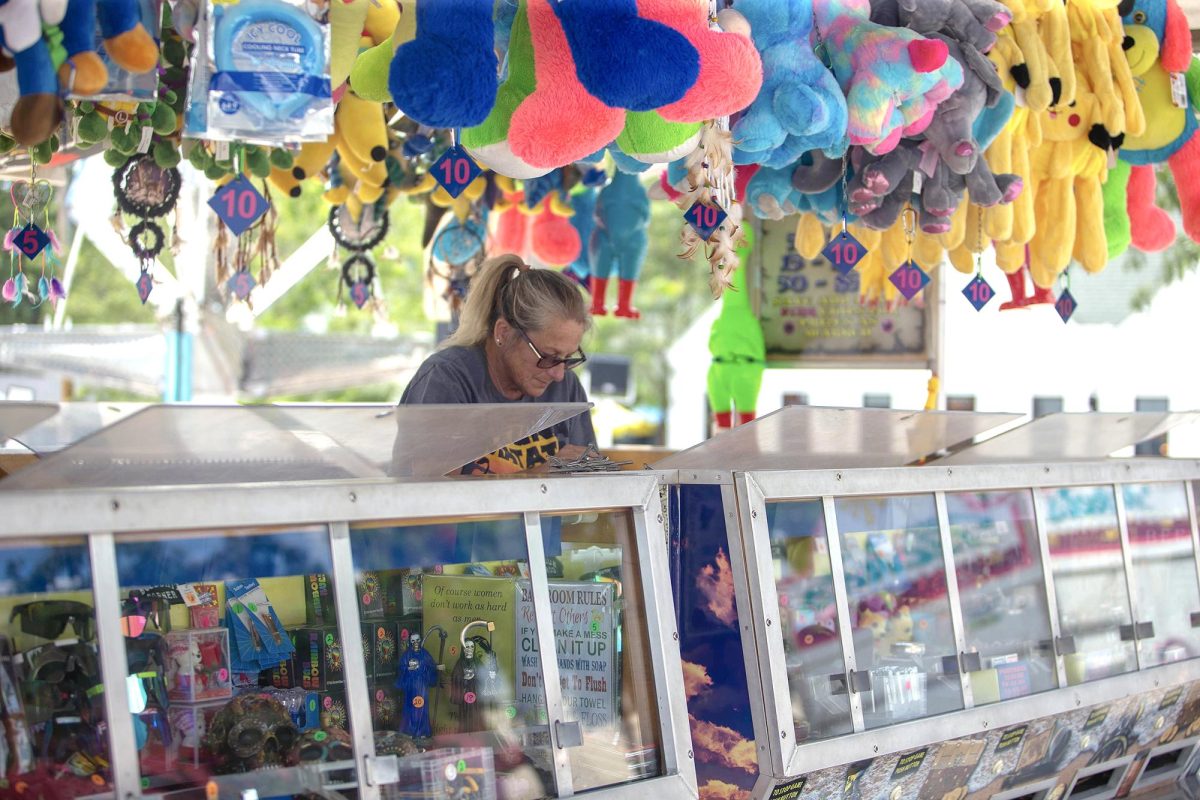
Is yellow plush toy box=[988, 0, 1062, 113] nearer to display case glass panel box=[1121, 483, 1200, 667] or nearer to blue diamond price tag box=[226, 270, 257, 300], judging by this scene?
display case glass panel box=[1121, 483, 1200, 667]

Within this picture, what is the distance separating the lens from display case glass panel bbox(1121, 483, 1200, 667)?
319cm

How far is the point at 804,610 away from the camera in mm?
2361

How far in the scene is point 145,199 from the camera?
3824 millimetres

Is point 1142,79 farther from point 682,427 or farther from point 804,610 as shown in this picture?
point 682,427

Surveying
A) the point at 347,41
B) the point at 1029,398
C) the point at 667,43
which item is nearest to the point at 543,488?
the point at 667,43

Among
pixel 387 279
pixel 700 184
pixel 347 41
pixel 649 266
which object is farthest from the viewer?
pixel 649 266

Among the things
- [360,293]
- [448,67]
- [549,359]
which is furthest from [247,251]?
[448,67]

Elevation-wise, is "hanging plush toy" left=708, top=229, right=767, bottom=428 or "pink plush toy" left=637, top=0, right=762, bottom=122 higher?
"pink plush toy" left=637, top=0, right=762, bottom=122

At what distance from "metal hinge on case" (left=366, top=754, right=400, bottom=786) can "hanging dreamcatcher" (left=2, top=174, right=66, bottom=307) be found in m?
2.28

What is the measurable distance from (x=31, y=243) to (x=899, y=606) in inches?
99.8

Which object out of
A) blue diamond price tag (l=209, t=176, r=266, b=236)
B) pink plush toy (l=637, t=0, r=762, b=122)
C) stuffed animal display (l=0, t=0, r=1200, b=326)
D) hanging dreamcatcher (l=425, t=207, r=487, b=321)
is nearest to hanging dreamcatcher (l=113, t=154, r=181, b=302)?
stuffed animal display (l=0, t=0, r=1200, b=326)

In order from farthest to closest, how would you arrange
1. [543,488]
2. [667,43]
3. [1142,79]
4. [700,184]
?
[1142,79] → [700,184] → [667,43] → [543,488]

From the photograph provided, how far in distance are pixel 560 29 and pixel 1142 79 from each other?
2138 millimetres

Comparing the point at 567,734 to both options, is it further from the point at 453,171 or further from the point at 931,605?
the point at 453,171
